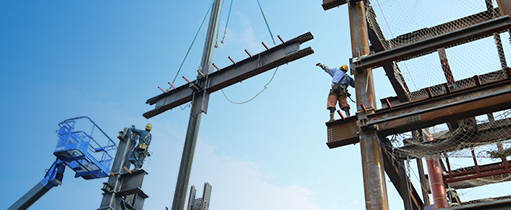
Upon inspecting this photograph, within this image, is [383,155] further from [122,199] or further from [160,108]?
[122,199]

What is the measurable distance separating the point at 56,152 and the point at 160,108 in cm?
608

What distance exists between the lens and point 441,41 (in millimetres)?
9977

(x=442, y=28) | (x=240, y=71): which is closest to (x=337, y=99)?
(x=240, y=71)

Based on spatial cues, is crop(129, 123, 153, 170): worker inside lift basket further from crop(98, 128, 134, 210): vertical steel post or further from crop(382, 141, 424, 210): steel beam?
crop(382, 141, 424, 210): steel beam

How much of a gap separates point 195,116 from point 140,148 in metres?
4.23

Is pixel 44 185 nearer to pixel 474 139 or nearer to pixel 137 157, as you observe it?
pixel 137 157

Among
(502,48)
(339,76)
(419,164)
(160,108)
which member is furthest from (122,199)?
(502,48)

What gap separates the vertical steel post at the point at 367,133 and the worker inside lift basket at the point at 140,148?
9348 millimetres

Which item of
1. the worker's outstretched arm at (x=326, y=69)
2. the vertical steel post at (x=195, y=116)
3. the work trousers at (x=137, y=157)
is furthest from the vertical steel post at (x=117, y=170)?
the worker's outstretched arm at (x=326, y=69)

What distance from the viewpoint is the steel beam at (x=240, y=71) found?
13195 millimetres

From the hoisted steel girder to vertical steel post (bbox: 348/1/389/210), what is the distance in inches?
12.1

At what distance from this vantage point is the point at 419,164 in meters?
15.0

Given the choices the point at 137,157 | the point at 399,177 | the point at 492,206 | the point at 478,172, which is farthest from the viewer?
the point at 137,157

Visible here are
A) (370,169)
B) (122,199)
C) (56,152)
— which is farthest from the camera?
(56,152)
